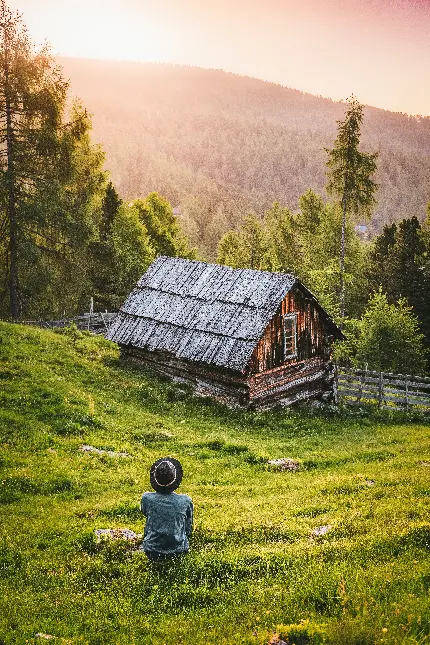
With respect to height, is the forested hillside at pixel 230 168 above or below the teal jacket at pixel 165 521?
above

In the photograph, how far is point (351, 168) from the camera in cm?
3491

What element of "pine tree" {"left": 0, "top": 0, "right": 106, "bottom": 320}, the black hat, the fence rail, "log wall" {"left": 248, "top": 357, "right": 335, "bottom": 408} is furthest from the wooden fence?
the black hat

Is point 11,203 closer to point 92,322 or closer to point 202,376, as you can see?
point 92,322

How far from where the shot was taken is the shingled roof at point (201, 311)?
72.6 ft

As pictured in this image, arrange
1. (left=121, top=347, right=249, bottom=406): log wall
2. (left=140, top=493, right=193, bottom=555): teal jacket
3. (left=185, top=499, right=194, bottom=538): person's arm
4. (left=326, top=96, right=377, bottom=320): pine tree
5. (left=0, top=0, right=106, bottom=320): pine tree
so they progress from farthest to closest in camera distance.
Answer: (left=326, top=96, right=377, bottom=320): pine tree
(left=0, top=0, right=106, bottom=320): pine tree
(left=121, top=347, right=249, bottom=406): log wall
(left=185, top=499, right=194, bottom=538): person's arm
(left=140, top=493, right=193, bottom=555): teal jacket

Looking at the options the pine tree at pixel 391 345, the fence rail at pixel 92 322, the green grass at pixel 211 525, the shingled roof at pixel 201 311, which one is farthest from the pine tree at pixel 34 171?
the pine tree at pixel 391 345

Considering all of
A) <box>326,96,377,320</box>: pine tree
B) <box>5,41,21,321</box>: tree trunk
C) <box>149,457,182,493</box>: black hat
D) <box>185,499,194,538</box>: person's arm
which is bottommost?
<box>185,499,194,538</box>: person's arm

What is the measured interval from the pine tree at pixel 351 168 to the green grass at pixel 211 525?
65.5 feet

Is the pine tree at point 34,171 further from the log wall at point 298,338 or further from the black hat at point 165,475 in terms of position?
the black hat at point 165,475

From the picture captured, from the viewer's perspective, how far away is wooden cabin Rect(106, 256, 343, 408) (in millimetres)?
22016

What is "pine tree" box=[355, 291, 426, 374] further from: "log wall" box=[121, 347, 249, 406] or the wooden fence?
"log wall" box=[121, 347, 249, 406]

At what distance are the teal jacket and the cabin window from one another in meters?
15.8

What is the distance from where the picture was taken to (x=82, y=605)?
6.89 m

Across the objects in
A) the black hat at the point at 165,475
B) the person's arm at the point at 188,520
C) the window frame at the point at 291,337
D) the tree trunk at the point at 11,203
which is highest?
the tree trunk at the point at 11,203
